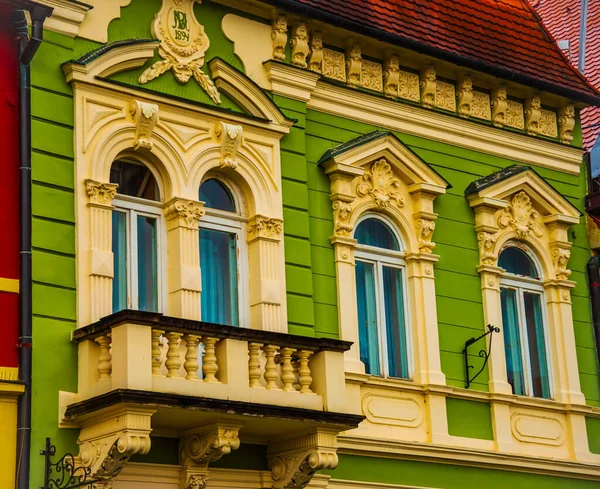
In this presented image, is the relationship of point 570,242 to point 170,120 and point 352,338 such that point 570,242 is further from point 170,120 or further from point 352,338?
point 170,120

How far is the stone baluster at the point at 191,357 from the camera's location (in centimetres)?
1423

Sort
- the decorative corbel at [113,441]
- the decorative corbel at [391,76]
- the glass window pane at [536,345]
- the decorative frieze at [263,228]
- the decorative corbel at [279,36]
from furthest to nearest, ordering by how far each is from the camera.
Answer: the glass window pane at [536,345]
the decorative corbel at [391,76]
the decorative corbel at [279,36]
the decorative frieze at [263,228]
the decorative corbel at [113,441]

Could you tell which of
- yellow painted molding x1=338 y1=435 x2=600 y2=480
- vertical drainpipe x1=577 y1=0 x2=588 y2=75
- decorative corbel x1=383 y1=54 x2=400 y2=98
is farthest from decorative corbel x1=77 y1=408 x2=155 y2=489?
vertical drainpipe x1=577 y1=0 x2=588 y2=75

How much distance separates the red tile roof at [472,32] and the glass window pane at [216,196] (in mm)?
2411

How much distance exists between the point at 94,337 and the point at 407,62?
6545mm

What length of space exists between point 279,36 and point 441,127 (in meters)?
2.79

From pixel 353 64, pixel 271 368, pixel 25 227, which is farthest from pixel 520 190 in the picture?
pixel 25 227

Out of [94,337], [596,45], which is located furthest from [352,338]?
[596,45]

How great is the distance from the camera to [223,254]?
16250 mm

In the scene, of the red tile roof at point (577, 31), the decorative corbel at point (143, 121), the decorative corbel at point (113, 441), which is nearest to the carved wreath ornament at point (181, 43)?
the decorative corbel at point (143, 121)

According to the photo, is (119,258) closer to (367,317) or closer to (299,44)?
(367,317)

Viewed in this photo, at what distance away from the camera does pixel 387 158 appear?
1780cm

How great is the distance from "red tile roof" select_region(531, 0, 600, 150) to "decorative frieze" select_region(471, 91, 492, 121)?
3720 millimetres

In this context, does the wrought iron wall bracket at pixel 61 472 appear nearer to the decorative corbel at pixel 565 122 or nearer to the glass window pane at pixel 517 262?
the glass window pane at pixel 517 262
